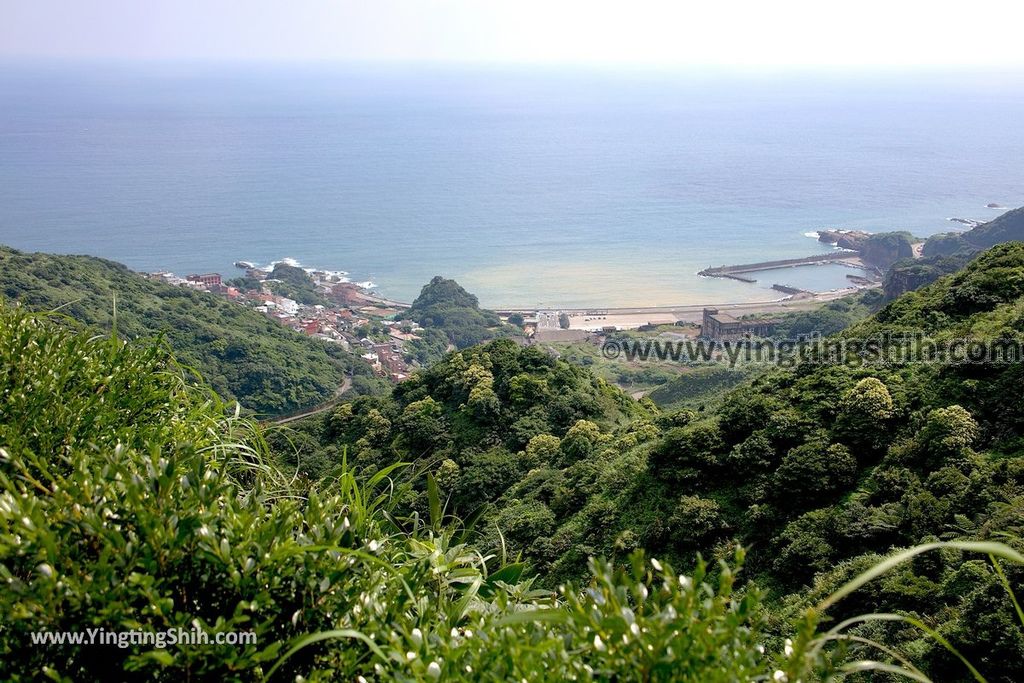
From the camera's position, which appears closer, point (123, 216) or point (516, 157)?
point (123, 216)

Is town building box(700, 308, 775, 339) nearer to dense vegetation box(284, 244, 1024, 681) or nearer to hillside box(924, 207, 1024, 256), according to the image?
hillside box(924, 207, 1024, 256)

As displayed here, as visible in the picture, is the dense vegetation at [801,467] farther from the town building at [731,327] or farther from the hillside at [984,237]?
the hillside at [984,237]

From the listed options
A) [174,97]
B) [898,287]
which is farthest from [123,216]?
[174,97]

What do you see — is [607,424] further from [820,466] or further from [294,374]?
[294,374]

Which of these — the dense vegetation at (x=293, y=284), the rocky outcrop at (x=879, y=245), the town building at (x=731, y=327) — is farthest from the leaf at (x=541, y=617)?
the rocky outcrop at (x=879, y=245)

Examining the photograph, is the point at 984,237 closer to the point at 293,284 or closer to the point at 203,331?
the point at 293,284

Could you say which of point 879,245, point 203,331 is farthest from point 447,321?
point 879,245
